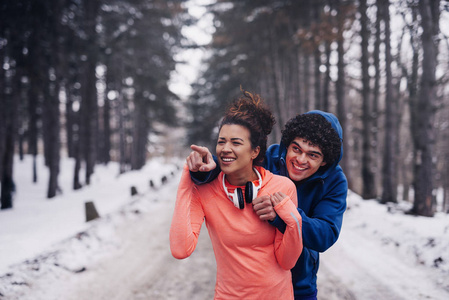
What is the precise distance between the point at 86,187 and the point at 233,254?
15871mm

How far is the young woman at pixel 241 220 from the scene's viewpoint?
64.5 inches

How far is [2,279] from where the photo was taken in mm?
3885

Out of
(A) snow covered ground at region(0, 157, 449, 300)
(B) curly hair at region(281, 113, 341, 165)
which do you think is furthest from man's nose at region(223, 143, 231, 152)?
(A) snow covered ground at region(0, 157, 449, 300)

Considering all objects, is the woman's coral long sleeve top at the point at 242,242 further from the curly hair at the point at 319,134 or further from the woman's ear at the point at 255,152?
the curly hair at the point at 319,134

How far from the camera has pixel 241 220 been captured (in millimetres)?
1689

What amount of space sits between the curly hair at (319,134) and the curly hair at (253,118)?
15.3 inches

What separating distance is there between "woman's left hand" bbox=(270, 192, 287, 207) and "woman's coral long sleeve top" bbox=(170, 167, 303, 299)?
0.03 m

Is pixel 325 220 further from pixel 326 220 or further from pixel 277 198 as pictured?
pixel 277 198

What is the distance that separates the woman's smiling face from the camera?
67.2 inches

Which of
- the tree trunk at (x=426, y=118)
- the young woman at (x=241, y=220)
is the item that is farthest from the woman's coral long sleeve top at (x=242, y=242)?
the tree trunk at (x=426, y=118)

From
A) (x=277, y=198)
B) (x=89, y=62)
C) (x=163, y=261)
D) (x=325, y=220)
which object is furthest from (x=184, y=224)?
(x=89, y=62)

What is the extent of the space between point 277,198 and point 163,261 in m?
4.31

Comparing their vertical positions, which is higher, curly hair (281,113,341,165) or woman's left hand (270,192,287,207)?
curly hair (281,113,341,165)

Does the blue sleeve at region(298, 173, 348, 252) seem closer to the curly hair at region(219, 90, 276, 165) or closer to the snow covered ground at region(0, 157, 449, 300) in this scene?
the curly hair at region(219, 90, 276, 165)
